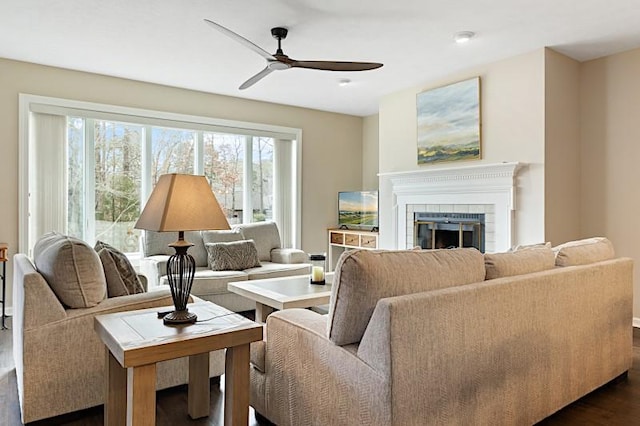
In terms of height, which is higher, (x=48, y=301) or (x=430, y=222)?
(x=430, y=222)

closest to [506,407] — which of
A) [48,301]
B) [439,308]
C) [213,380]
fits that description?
[439,308]

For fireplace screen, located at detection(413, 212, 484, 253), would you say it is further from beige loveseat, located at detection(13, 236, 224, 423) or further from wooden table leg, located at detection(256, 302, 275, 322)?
beige loveseat, located at detection(13, 236, 224, 423)

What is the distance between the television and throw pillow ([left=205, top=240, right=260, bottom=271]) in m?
1.93

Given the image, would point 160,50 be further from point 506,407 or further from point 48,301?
point 506,407

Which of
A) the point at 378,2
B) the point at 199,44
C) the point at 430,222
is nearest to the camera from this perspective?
the point at 378,2

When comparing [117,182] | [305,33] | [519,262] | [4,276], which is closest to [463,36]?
[305,33]

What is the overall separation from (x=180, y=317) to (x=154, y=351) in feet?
1.01

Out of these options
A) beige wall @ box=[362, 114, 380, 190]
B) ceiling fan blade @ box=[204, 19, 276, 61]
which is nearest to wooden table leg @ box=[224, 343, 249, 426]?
ceiling fan blade @ box=[204, 19, 276, 61]

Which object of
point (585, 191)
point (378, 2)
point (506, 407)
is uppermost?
point (378, 2)

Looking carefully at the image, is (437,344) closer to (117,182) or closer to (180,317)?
(180,317)

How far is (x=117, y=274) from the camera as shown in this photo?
260 centimetres

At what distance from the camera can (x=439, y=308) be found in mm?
1699

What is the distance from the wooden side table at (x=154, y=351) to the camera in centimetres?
164

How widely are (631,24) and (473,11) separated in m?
1.35
